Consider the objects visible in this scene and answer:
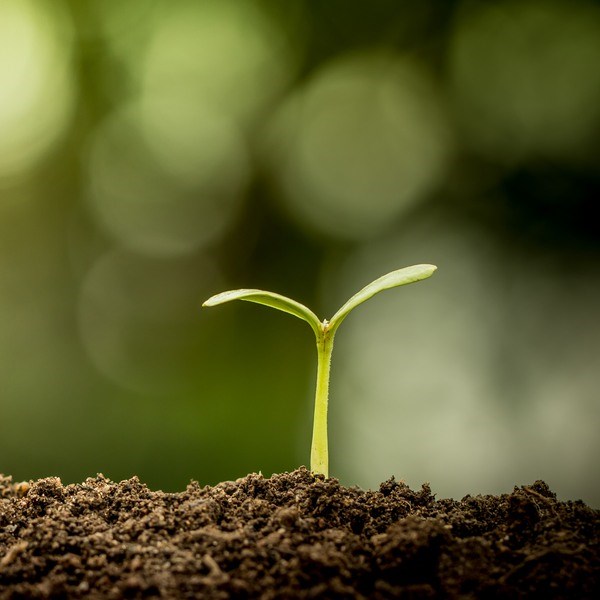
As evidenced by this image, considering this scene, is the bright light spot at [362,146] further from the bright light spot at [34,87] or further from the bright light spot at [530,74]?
the bright light spot at [34,87]

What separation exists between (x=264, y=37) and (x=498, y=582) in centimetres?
227

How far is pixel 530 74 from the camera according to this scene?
2.36 m

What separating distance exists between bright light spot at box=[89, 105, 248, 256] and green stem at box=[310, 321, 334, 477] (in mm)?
1584

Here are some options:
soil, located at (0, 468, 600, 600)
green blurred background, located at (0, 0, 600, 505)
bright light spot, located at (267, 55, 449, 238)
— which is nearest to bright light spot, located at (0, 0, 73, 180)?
green blurred background, located at (0, 0, 600, 505)

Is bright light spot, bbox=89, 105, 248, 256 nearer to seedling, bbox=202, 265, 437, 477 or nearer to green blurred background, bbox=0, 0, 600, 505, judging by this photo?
green blurred background, bbox=0, 0, 600, 505

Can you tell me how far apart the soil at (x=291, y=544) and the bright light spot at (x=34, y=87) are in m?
1.93

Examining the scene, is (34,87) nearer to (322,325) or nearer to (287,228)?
(287,228)

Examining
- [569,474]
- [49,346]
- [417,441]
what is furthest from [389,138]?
[49,346]

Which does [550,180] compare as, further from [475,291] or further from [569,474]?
[569,474]

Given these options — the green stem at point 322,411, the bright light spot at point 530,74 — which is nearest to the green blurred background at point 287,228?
the bright light spot at point 530,74

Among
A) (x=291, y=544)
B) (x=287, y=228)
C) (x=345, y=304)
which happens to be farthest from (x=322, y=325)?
(x=287, y=228)

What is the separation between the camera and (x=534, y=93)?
236cm

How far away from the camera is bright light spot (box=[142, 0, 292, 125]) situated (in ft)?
8.42

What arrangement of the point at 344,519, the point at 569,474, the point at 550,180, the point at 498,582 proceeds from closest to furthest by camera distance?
the point at 498,582 < the point at 344,519 < the point at 569,474 < the point at 550,180
